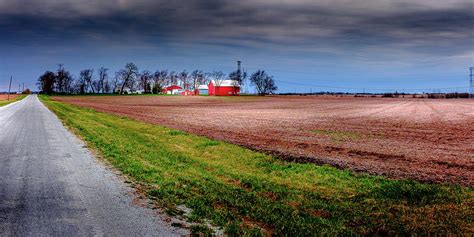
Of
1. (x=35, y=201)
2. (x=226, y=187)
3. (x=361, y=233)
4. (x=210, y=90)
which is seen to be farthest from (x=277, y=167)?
(x=210, y=90)

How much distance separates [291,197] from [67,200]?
14.7 ft

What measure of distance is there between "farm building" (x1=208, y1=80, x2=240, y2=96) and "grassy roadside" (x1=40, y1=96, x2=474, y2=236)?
5916 inches

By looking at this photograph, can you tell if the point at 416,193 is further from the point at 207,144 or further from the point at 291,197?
the point at 207,144

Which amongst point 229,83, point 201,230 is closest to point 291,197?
point 201,230

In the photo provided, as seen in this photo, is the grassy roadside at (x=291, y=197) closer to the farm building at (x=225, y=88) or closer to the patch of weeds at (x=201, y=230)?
the patch of weeds at (x=201, y=230)

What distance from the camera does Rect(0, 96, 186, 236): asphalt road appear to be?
5.95 m

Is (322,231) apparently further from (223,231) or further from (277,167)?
(277,167)

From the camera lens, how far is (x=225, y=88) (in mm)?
163125

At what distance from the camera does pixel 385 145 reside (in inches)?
642

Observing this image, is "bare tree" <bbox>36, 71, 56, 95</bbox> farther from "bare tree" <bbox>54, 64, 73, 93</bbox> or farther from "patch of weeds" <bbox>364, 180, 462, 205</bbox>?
"patch of weeds" <bbox>364, 180, 462, 205</bbox>

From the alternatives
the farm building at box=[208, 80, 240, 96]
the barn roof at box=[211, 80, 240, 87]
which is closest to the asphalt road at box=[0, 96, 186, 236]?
the farm building at box=[208, 80, 240, 96]

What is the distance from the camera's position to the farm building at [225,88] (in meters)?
163

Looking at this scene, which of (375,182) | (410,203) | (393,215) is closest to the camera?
(393,215)

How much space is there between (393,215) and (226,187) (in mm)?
3613
